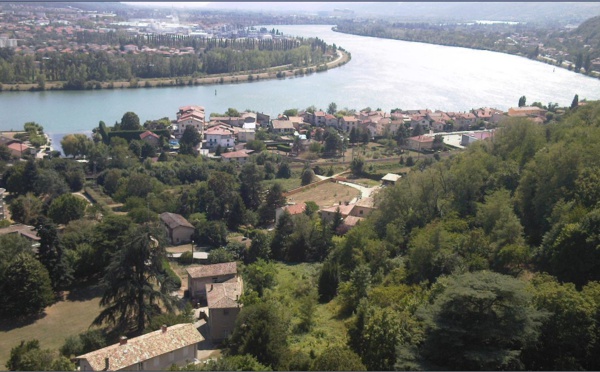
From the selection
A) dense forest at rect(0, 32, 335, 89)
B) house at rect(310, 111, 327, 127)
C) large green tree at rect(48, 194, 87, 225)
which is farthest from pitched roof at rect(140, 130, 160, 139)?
dense forest at rect(0, 32, 335, 89)

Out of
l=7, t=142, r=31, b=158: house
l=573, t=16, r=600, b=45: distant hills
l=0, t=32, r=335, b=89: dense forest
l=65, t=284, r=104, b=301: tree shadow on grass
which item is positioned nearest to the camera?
l=65, t=284, r=104, b=301: tree shadow on grass

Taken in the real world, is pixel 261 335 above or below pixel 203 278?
above

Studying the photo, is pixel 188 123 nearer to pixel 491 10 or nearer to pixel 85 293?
pixel 85 293

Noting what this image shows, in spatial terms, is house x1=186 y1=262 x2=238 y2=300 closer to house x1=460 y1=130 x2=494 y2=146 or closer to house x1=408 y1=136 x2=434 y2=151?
house x1=408 y1=136 x2=434 y2=151

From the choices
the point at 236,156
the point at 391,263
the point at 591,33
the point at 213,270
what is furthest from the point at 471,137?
the point at 591,33

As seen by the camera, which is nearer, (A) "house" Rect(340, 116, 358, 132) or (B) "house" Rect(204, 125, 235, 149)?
(B) "house" Rect(204, 125, 235, 149)

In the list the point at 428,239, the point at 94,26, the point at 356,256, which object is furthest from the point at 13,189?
the point at 94,26
